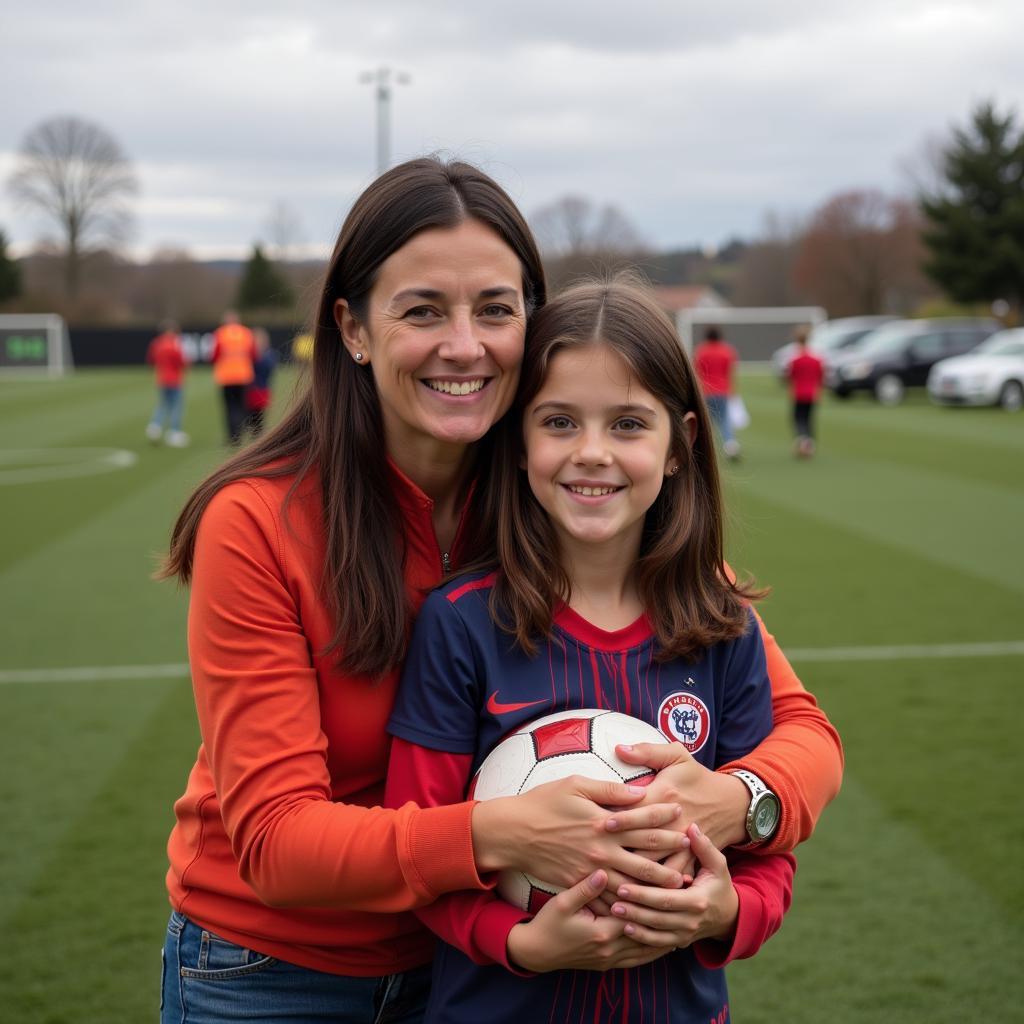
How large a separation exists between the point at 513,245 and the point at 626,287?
299mm

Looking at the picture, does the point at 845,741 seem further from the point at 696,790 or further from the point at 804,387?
the point at 804,387

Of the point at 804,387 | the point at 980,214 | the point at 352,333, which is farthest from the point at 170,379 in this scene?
the point at 980,214

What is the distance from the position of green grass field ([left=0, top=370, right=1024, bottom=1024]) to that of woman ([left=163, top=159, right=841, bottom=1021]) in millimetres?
759

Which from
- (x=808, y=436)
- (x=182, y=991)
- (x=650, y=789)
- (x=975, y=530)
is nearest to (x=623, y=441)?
(x=650, y=789)

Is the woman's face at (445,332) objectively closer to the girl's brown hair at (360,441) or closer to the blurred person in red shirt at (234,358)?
the girl's brown hair at (360,441)

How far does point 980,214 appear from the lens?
56.0 m

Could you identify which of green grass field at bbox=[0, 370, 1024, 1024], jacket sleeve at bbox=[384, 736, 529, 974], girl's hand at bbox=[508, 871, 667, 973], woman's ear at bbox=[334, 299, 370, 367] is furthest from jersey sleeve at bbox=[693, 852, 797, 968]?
woman's ear at bbox=[334, 299, 370, 367]

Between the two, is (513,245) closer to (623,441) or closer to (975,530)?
(623,441)

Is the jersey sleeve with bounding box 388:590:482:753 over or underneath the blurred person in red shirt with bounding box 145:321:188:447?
over

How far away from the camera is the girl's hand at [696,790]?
6.49 feet

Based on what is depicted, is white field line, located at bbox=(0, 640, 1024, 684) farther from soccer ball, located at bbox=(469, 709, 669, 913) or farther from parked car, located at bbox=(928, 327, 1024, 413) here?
parked car, located at bbox=(928, 327, 1024, 413)

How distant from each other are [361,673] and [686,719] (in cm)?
58

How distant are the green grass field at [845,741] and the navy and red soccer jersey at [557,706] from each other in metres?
0.68

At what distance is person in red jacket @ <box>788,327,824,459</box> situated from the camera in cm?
1925
